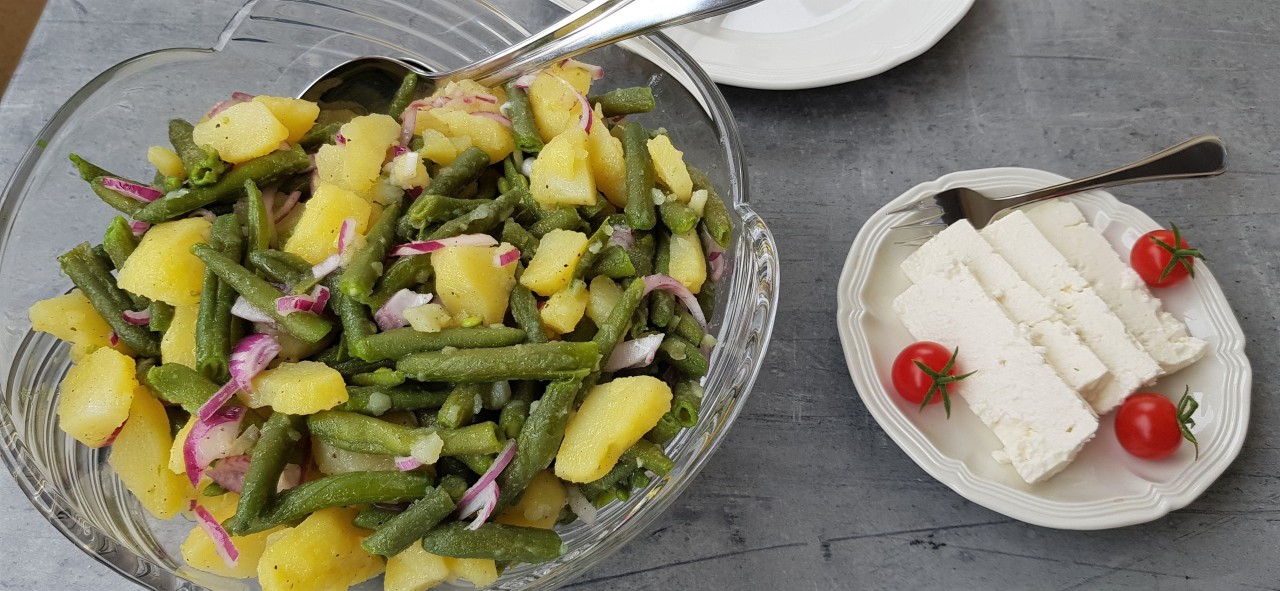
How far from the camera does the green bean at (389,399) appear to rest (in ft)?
4.87

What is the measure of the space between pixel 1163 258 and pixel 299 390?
2.34 metres

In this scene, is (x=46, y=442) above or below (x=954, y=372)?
above

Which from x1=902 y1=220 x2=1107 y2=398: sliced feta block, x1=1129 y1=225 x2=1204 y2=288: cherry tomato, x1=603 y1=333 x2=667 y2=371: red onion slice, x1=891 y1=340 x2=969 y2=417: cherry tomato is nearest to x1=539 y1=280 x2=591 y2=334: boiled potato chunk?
x1=603 y1=333 x2=667 y2=371: red onion slice

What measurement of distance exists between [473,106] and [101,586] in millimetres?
1500

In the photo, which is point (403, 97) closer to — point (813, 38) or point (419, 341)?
point (419, 341)

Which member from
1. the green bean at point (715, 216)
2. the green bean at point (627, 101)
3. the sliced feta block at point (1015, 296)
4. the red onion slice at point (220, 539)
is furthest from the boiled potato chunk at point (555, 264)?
the sliced feta block at point (1015, 296)

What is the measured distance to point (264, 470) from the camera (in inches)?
55.4

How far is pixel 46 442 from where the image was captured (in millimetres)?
1648

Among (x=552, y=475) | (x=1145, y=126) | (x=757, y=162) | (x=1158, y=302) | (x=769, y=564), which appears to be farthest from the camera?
(x=1145, y=126)

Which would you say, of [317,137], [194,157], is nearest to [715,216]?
[317,137]

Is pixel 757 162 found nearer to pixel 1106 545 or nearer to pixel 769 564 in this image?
pixel 769 564

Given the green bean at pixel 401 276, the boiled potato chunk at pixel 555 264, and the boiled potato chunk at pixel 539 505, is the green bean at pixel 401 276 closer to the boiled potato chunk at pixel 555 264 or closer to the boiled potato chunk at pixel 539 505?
the boiled potato chunk at pixel 555 264

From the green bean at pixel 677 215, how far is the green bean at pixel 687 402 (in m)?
0.34

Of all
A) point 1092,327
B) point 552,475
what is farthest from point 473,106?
point 1092,327
